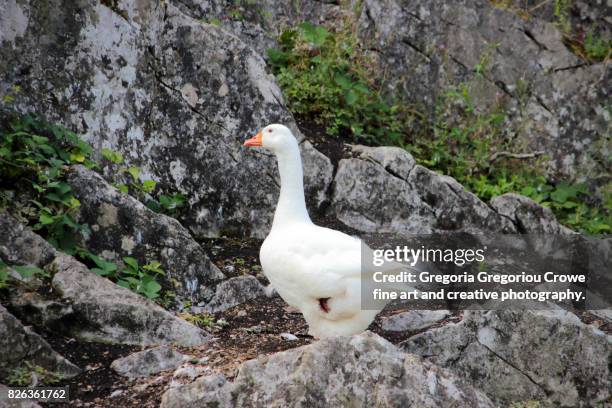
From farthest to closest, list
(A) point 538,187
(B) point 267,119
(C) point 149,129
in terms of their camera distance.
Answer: (A) point 538,187
(B) point 267,119
(C) point 149,129

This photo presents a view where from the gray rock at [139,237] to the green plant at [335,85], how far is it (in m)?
2.64

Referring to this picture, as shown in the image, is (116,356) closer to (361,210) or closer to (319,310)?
(319,310)

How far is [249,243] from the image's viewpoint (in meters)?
6.59

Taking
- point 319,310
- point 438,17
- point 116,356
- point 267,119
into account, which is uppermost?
point 438,17

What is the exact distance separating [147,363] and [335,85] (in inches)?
179

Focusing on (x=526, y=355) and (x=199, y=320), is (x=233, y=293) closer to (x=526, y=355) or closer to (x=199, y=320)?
(x=199, y=320)

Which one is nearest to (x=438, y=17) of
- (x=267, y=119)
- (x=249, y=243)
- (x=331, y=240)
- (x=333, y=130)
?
(x=333, y=130)

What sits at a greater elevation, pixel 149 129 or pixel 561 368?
pixel 149 129

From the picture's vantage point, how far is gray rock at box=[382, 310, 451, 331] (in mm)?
5262

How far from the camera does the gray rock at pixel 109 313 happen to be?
457 centimetres

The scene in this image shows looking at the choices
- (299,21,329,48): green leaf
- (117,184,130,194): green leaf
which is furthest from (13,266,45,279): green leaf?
(299,21,329,48): green leaf

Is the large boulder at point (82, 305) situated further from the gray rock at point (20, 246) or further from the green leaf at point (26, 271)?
the green leaf at point (26, 271)

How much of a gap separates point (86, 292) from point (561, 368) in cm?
326

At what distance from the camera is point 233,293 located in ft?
18.5
